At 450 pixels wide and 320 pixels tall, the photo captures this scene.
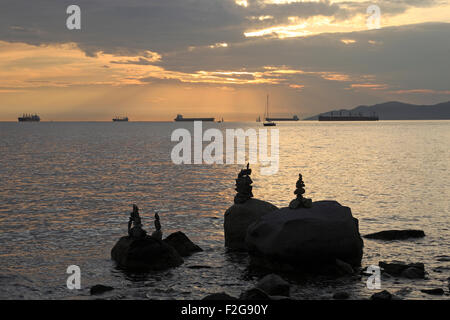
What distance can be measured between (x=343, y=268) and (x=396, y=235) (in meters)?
8.24

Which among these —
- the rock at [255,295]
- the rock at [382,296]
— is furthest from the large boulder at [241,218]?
the rock at [382,296]

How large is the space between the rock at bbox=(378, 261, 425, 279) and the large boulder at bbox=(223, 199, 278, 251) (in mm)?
6643

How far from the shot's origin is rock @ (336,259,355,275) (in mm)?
21594

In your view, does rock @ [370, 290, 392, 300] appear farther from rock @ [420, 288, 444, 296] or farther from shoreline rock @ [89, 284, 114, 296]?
shoreline rock @ [89, 284, 114, 296]

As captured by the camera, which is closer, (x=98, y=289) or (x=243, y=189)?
(x=98, y=289)

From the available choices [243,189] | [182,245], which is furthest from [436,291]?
[182,245]

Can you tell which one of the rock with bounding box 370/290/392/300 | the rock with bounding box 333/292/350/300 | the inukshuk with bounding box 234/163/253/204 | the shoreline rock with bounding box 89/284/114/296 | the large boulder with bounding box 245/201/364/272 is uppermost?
the inukshuk with bounding box 234/163/253/204

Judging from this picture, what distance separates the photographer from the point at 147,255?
74.6ft

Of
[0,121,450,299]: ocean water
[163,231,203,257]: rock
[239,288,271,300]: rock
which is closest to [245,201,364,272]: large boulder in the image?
[0,121,450,299]: ocean water

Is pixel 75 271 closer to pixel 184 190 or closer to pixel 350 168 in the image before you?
pixel 184 190

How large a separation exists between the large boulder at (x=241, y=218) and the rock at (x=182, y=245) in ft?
6.28

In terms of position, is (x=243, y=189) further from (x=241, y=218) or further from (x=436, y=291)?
(x=436, y=291)

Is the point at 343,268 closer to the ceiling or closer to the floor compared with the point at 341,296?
closer to the ceiling

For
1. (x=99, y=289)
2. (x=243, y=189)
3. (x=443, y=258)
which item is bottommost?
(x=99, y=289)
